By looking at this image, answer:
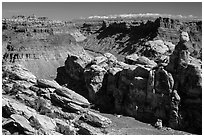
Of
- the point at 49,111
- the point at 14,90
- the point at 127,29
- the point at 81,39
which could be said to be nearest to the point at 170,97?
the point at 49,111

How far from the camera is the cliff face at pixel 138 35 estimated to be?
82.6 m

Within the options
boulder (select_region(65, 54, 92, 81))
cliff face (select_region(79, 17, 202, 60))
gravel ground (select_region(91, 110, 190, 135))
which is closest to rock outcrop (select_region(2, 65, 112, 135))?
gravel ground (select_region(91, 110, 190, 135))

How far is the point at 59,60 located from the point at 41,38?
24.4ft

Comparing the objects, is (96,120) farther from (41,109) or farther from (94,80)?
(94,80)

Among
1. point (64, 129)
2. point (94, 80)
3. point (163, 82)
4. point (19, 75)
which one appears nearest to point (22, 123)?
point (64, 129)

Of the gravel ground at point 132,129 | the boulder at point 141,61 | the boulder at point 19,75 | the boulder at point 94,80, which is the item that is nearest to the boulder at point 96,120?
the gravel ground at point 132,129

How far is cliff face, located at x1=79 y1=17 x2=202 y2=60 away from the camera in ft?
271

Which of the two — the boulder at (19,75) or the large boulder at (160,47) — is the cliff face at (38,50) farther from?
the large boulder at (160,47)

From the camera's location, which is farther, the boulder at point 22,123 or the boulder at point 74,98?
the boulder at point 74,98

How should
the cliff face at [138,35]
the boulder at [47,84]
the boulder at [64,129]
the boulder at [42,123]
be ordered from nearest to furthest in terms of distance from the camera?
the boulder at [42,123], the boulder at [64,129], the boulder at [47,84], the cliff face at [138,35]

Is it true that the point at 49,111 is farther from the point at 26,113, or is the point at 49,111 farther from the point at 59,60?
the point at 59,60

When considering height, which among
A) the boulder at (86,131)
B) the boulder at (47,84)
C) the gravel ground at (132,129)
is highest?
the boulder at (47,84)

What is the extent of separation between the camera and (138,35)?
9369 cm

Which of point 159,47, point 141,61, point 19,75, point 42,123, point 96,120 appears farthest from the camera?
point 159,47
